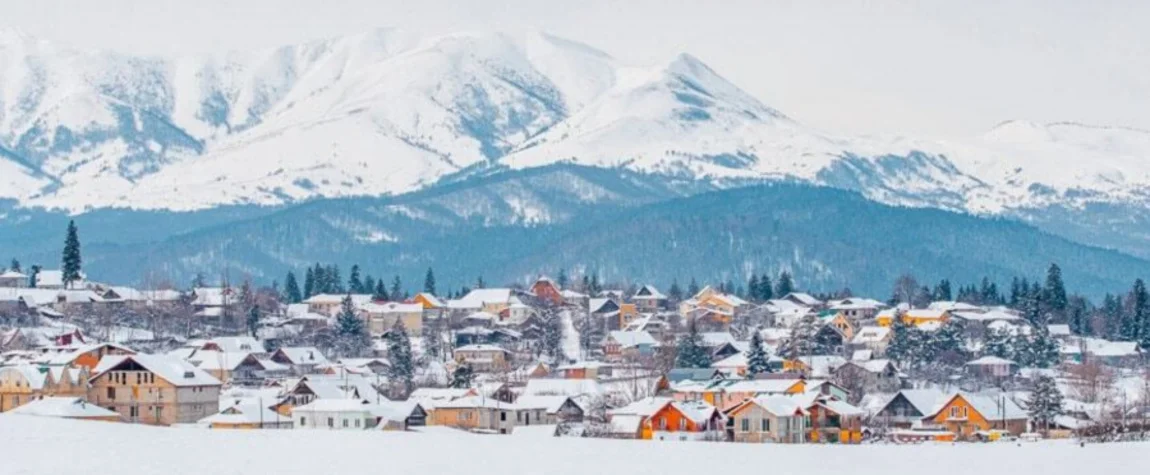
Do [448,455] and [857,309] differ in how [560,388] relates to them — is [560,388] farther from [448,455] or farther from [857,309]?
[857,309]

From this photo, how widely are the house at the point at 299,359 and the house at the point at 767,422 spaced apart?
29359mm

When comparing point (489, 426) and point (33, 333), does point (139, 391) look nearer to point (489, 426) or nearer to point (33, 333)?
point (489, 426)

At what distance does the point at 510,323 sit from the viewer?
→ 146 meters

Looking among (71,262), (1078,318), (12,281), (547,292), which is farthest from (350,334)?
(1078,318)

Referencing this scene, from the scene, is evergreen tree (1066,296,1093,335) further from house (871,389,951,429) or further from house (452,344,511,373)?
house (871,389,951,429)

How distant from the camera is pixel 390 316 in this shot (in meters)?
143

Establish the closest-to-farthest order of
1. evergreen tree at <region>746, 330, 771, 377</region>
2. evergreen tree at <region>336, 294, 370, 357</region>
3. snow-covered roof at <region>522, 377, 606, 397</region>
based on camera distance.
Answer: snow-covered roof at <region>522, 377, 606, 397</region> → evergreen tree at <region>746, 330, 771, 377</region> → evergreen tree at <region>336, 294, 370, 357</region>

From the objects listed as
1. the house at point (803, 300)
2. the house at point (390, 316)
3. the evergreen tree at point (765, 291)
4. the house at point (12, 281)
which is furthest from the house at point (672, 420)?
the evergreen tree at point (765, 291)

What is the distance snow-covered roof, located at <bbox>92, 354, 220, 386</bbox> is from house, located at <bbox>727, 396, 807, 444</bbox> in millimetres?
22271

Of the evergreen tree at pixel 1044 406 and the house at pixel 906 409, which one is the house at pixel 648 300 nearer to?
the house at pixel 906 409

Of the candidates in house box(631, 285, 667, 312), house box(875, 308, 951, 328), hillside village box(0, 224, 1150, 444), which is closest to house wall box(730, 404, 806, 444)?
hillside village box(0, 224, 1150, 444)

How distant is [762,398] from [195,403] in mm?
23457

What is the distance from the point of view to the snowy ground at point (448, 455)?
57.5 m

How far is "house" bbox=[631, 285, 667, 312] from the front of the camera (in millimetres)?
158500
